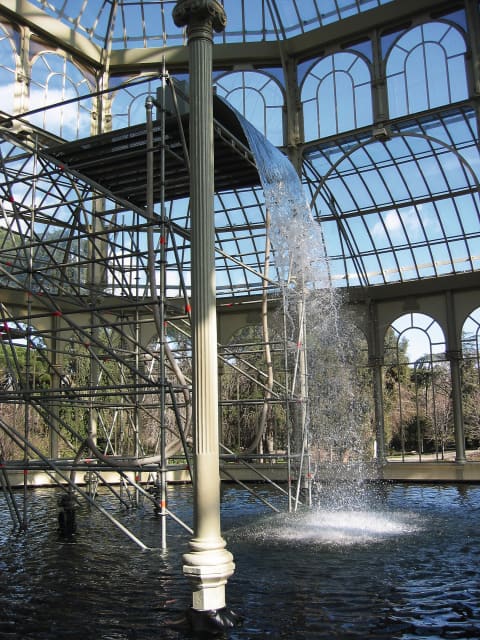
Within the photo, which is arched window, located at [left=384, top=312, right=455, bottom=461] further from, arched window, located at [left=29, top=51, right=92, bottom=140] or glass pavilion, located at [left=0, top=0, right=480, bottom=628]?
arched window, located at [left=29, top=51, right=92, bottom=140]

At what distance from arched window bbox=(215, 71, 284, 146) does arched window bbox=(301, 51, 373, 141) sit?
3.04 feet

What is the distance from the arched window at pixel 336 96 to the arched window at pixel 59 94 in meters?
7.39

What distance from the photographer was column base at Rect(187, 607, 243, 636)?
576 cm

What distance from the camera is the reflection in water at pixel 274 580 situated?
5.98 meters

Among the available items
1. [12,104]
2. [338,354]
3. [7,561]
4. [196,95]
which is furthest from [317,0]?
Answer: [7,561]

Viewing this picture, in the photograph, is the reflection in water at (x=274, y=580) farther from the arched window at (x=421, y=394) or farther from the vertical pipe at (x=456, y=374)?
the arched window at (x=421, y=394)

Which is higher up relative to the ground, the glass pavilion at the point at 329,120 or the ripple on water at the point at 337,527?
the glass pavilion at the point at 329,120

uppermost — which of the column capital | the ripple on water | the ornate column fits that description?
the column capital

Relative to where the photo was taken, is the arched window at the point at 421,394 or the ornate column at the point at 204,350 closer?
the ornate column at the point at 204,350

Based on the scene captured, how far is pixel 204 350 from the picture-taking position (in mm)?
6344

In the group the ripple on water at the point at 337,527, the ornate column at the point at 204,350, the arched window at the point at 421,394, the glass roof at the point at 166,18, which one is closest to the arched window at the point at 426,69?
the glass roof at the point at 166,18

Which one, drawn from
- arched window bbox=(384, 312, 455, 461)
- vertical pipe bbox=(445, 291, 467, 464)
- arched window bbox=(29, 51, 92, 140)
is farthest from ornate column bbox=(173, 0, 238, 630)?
arched window bbox=(384, 312, 455, 461)

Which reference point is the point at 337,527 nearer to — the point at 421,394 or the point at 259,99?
the point at 259,99

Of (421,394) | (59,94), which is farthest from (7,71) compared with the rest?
(421,394)
